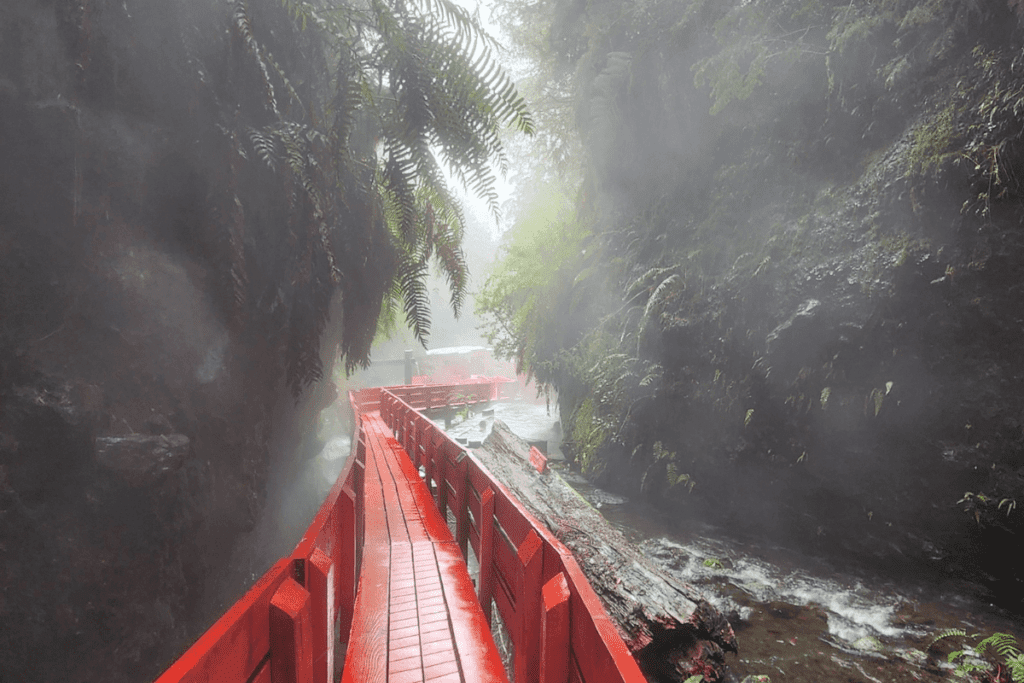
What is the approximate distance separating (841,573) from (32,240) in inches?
346

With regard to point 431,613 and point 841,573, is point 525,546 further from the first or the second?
point 841,573

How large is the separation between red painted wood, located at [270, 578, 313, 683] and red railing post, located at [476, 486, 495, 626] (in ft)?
5.32

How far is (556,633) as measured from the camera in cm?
174

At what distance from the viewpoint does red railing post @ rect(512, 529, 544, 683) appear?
2043mm

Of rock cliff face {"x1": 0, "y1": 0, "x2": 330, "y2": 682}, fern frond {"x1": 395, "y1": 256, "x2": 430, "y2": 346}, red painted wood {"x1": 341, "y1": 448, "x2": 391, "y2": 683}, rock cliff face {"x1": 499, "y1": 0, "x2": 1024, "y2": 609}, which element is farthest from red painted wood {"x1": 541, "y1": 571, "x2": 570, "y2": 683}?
rock cliff face {"x1": 499, "y1": 0, "x2": 1024, "y2": 609}

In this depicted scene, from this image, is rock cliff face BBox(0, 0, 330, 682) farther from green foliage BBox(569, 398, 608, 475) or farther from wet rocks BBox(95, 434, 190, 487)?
green foliage BBox(569, 398, 608, 475)

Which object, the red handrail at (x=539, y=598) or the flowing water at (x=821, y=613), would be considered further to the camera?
the flowing water at (x=821, y=613)

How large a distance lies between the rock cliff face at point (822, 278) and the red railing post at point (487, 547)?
4793 millimetres

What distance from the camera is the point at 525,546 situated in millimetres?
2133

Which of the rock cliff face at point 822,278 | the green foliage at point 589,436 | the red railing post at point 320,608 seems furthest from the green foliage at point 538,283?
the red railing post at point 320,608

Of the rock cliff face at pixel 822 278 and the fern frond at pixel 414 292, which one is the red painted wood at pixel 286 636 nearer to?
the fern frond at pixel 414 292

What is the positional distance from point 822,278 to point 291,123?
22.5ft

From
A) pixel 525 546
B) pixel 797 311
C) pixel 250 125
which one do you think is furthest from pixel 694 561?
pixel 250 125

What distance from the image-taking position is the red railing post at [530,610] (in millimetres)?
2043
